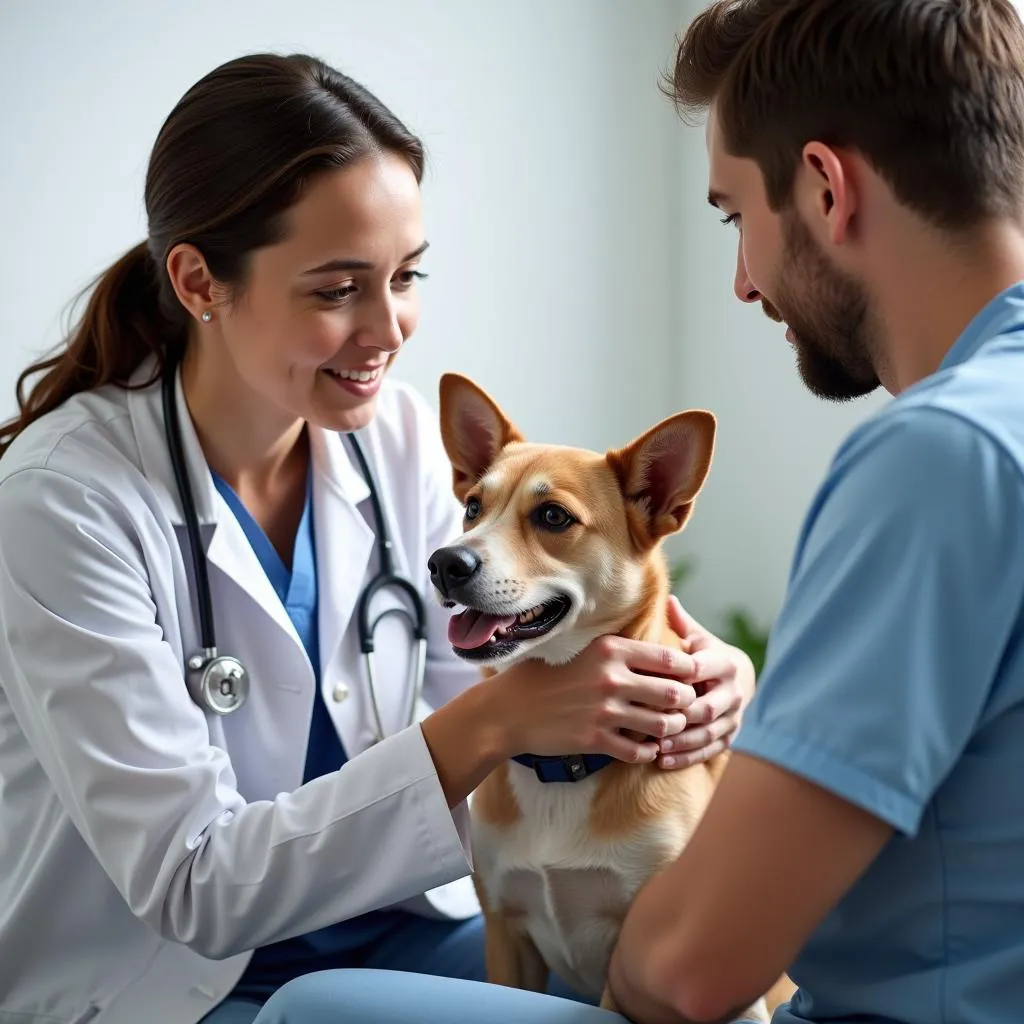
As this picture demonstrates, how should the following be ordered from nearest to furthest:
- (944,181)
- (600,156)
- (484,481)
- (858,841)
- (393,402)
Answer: (858,841) < (944,181) < (484,481) < (393,402) < (600,156)

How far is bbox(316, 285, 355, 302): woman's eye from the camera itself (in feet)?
5.04

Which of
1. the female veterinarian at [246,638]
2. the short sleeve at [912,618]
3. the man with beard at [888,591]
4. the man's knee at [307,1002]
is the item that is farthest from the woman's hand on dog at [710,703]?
the short sleeve at [912,618]

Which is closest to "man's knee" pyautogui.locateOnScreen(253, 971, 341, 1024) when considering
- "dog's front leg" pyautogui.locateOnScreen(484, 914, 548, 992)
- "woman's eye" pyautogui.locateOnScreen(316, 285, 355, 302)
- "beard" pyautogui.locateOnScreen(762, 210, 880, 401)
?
"dog's front leg" pyautogui.locateOnScreen(484, 914, 548, 992)

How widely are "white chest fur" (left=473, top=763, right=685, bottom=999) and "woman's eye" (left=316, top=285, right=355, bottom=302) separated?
633 mm

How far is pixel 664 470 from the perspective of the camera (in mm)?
1481

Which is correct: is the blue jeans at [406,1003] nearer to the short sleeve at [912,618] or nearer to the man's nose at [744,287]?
the short sleeve at [912,618]

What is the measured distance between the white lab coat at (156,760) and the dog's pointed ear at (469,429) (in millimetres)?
209

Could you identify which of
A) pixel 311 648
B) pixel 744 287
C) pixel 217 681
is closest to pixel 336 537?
pixel 311 648

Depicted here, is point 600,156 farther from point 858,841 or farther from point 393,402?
point 858,841

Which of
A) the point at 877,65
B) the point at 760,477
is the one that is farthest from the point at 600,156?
the point at 877,65

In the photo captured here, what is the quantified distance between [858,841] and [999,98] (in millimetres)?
613

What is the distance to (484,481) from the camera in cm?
154

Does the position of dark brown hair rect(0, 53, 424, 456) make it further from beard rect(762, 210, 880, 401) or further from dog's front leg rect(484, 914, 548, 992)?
dog's front leg rect(484, 914, 548, 992)

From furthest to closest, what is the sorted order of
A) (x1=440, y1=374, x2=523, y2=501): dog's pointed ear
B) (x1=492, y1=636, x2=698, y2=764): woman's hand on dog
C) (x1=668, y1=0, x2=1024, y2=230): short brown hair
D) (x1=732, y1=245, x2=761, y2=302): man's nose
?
(x1=440, y1=374, x2=523, y2=501): dog's pointed ear, (x1=492, y1=636, x2=698, y2=764): woman's hand on dog, (x1=732, y1=245, x2=761, y2=302): man's nose, (x1=668, y1=0, x2=1024, y2=230): short brown hair
